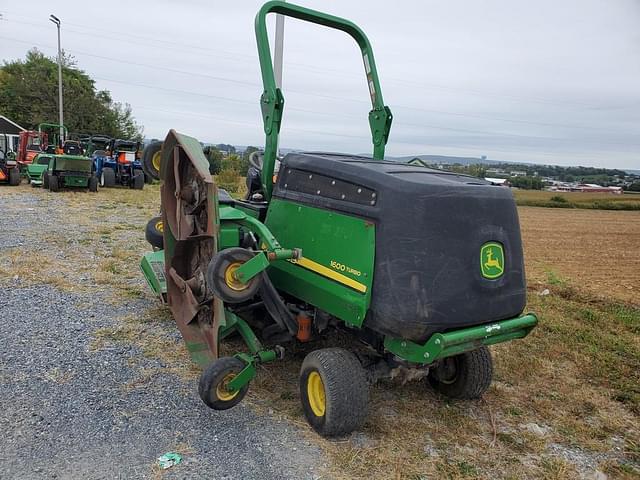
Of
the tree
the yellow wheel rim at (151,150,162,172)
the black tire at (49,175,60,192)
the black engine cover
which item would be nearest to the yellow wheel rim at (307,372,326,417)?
the black engine cover

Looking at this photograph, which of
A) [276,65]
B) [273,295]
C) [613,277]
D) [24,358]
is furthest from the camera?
[613,277]

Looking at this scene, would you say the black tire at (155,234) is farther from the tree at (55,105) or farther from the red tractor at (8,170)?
the tree at (55,105)

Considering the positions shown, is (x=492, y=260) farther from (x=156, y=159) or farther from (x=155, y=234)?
(x=155, y=234)

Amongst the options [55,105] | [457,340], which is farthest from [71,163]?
[55,105]

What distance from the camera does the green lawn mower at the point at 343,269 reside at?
8.80 ft

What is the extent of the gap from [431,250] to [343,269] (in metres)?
0.53

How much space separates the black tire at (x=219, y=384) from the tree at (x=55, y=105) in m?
33.5

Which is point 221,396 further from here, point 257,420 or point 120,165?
point 120,165

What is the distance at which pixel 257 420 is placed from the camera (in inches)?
124

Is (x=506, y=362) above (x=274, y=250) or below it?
below

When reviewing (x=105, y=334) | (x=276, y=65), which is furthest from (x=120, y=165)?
(x=105, y=334)

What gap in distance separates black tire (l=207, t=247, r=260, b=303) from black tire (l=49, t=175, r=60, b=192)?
534 inches

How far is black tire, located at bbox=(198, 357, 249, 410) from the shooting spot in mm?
2957

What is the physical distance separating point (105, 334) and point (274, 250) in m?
2.18
